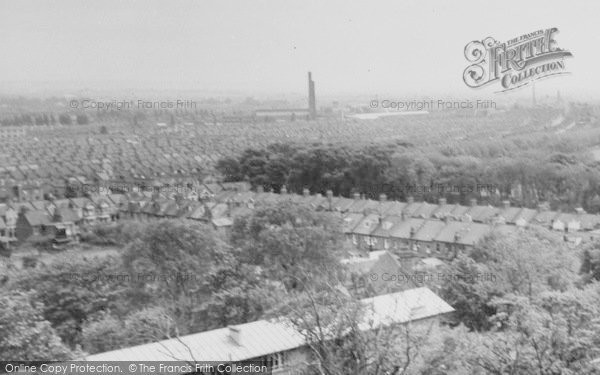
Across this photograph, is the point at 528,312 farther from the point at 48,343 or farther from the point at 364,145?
the point at 364,145

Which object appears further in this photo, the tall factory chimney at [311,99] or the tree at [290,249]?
the tall factory chimney at [311,99]

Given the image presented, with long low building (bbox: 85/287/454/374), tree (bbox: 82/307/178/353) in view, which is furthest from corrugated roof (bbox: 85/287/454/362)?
tree (bbox: 82/307/178/353)

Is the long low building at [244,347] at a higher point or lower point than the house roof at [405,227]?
higher

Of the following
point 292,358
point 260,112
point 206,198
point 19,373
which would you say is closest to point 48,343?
point 19,373

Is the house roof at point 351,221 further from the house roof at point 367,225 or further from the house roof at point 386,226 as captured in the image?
the house roof at point 386,226

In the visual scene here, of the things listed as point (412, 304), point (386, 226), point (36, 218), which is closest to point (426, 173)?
point (386, 226)

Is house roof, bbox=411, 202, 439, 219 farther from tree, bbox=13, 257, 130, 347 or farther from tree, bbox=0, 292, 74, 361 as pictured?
tree, bbox=0, 292, 74, 361

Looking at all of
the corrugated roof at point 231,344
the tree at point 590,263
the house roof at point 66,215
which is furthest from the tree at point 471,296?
the house roof at point 66,215

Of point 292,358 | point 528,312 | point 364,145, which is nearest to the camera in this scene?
point 528,312
